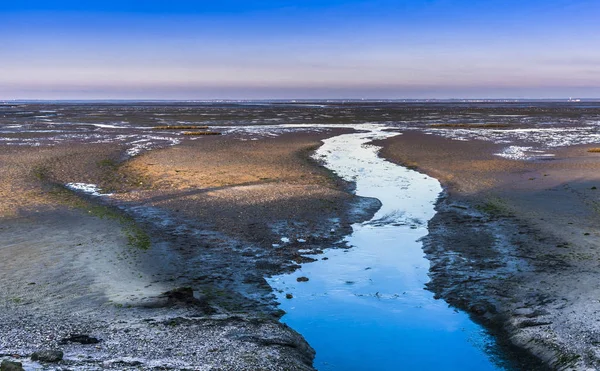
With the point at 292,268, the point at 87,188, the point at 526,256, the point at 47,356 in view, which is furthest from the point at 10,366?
the point at 87,188

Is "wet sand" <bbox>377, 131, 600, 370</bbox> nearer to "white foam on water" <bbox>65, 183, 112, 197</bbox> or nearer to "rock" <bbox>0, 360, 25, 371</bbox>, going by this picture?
"rock" <bbox>0, 360, 25, 371</bbox>

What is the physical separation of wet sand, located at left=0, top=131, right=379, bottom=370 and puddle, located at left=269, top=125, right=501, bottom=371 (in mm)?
639

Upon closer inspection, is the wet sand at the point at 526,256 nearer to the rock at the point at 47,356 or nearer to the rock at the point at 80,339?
the rock at the point at 80,339

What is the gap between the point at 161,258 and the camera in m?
13.2

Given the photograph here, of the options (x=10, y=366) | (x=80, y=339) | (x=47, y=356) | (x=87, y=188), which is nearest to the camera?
(x=10, y=366)

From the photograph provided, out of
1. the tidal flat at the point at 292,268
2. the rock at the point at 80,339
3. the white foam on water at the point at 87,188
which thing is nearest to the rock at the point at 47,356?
the tidal flat at the point at 292,268

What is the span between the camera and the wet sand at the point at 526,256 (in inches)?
357

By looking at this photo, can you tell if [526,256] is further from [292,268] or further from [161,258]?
[161,258]

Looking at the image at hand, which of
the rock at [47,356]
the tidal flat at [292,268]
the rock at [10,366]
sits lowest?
the tidal flat at [292,268]

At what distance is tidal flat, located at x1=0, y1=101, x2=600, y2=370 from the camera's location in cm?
856

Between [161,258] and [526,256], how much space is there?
30.4 feet

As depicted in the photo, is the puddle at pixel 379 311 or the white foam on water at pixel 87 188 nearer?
the puddle at pixel 379 311

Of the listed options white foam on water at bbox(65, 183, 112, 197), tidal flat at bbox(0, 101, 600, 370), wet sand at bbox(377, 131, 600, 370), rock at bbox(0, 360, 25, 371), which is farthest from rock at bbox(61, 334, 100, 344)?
white foam on water at bbox(65, 183, 112, 197)

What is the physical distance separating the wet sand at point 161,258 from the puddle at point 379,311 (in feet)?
2.10
